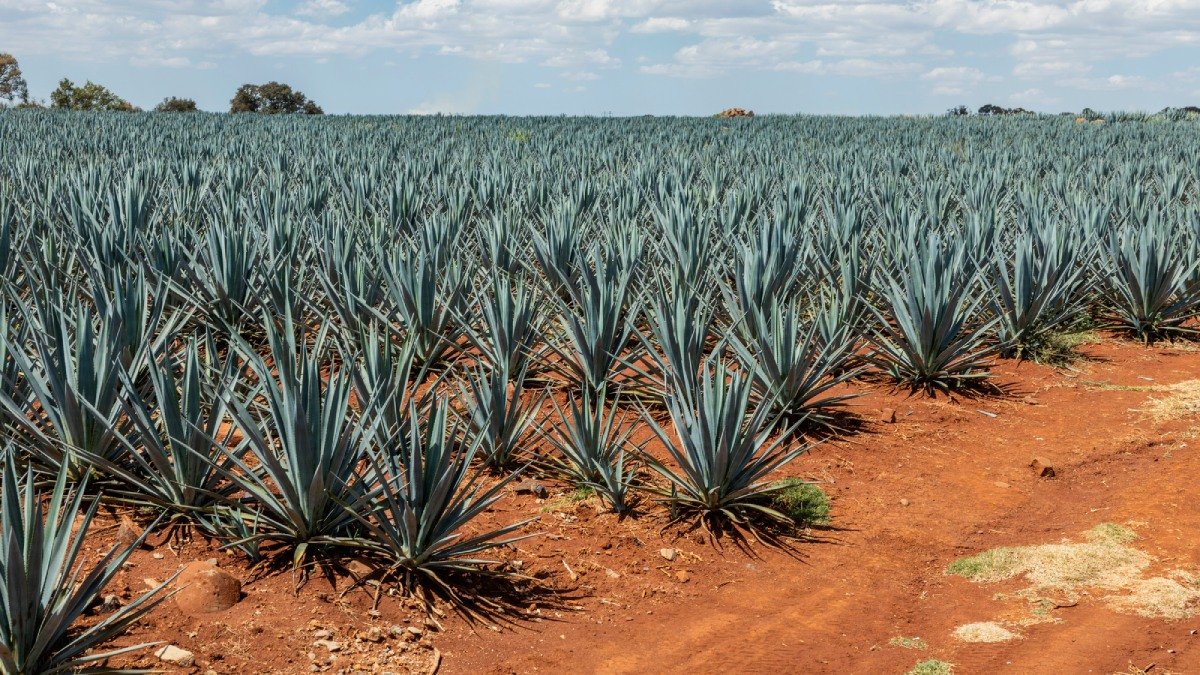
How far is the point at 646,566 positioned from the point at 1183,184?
1059 centimetres

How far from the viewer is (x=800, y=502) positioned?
4.21m

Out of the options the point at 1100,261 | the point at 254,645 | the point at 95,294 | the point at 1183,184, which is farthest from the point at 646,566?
the point at 1183,184

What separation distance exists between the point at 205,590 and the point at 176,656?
283 mm

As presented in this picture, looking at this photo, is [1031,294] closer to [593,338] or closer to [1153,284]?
[1153,284]

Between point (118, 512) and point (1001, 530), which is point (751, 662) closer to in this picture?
point (1001, 530)

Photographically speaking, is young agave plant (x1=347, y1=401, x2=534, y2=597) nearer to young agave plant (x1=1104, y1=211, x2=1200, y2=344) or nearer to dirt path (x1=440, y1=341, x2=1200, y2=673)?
dirt path (x1=440, y1=341, x2=1200, y2=673)

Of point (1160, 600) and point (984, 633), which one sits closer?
point (984, 633)

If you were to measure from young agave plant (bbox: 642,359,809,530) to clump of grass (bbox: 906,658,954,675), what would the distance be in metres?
0.92

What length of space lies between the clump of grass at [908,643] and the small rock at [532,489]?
1.40m

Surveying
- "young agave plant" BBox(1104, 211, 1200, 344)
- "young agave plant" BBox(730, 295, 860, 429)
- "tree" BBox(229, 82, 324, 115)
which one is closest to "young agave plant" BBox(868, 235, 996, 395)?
"young agave plant" BBox(730, 295, 860, 429)

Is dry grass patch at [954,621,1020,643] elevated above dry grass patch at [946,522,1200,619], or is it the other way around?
dry grass patch at [946,522,1200,619]

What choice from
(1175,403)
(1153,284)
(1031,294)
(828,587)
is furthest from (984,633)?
(1153,284)

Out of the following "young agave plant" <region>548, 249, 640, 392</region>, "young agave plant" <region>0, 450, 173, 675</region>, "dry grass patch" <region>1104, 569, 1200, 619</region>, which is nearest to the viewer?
"young agave plant" <region>0, 450, 173, 675</region>

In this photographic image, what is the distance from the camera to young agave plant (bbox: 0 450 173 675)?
2.40 meters
